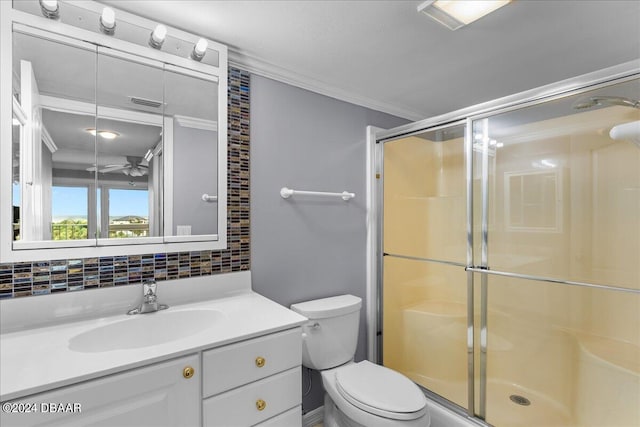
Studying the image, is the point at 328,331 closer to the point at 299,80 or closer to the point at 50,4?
the point at 299,80

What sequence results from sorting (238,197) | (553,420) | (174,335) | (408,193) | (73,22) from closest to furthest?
(73,22)
(174,335)
(553,420)
(238,197)
(408,193)

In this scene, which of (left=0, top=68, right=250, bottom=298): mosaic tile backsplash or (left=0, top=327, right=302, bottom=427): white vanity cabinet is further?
(left=0, top=68, right=250, bottom=298): mosaic tile backsplash

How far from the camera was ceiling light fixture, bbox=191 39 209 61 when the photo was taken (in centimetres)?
149

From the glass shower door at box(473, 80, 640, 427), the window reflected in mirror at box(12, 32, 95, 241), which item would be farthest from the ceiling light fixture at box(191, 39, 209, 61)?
the glass shower door at box(473, 80, 640, 427)

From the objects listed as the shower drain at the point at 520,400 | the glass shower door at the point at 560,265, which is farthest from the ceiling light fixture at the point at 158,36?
the shower drain at the point at 520,400

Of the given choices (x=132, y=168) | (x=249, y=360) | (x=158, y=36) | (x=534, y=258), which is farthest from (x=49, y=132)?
(x=534, y=258)

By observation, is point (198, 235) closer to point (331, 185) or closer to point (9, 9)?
point (331, 185)

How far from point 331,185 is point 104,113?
1.28m

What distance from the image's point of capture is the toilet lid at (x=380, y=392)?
1.38 meters

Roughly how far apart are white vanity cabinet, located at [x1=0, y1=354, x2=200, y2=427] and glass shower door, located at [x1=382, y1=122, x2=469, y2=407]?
4.95 feet

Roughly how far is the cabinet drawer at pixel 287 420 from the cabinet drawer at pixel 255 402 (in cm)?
2

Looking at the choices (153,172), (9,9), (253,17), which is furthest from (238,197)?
(9,9)

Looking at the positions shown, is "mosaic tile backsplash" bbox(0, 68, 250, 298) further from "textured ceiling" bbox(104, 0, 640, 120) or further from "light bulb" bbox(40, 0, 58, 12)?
"light bulb" bbox(40, 0, 58, 12)

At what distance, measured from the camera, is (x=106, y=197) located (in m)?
1.34
